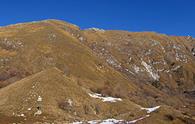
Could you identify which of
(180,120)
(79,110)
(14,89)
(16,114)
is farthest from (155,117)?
(14,89)

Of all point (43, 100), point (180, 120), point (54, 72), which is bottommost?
point (180, 120)

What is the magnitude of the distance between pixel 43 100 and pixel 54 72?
2136 centimetres

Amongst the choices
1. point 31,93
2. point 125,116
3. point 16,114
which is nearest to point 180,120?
point 125,116

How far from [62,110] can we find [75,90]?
49.3 feet

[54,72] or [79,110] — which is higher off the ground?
[54,72]

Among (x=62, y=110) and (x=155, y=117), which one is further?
(x=62, y=110)

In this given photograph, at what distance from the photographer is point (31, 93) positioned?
133 meters

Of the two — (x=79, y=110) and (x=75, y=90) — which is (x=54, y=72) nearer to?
(x=75, y=90)

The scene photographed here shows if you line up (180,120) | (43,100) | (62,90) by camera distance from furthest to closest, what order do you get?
(62,90)
(43,100)
(180,120)

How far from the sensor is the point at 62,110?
131250 mm

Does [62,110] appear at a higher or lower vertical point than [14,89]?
lower

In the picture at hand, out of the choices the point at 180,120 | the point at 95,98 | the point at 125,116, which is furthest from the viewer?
the point at 95,98

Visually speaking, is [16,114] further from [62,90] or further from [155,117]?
[155,117]

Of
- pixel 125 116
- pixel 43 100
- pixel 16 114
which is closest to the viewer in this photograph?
pixel 125 116
